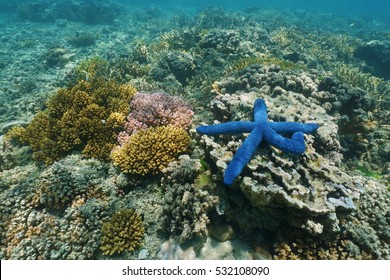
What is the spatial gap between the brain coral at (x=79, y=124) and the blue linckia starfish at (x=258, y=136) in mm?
2833

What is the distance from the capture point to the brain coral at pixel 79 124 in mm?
6203

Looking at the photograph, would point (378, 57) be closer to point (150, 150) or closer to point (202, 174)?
point (202, 174)

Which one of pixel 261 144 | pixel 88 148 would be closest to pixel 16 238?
pixel 88 148

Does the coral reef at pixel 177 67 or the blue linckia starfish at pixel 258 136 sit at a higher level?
the blue linckia starfish at pixel 258 136

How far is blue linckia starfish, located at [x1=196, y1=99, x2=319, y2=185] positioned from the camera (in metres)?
3.86

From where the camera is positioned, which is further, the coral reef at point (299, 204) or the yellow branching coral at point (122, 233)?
the yellow branching coral at point (122, 233)

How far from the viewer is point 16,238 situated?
193 inches

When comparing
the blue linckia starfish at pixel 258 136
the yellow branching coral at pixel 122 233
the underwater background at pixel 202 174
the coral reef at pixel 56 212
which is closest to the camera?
the blue linckia starfish at pixel 258 136

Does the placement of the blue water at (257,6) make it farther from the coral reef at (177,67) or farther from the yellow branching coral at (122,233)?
the yellow branching coral at (122,233)

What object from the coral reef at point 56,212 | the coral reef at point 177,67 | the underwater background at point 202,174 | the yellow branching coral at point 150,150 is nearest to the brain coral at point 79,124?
the underwater background at point 202,174

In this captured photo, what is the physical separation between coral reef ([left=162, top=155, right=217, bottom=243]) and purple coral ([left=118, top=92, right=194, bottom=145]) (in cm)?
175

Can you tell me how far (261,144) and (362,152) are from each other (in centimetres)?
403

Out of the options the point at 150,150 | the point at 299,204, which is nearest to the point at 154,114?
the point at 150,150

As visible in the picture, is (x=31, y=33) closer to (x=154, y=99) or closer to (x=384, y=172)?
(x=154, y=99)
